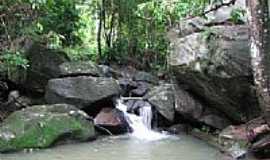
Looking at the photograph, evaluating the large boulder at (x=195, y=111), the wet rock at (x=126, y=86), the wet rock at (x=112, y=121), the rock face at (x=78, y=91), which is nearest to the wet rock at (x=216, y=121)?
the large boulder at (x=195, y=111)

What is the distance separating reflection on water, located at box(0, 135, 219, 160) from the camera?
831cm

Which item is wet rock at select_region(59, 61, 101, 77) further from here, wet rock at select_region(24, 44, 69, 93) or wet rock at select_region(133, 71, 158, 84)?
wet rock at select_region(133, 71, 158, 84)

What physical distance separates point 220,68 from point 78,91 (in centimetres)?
374

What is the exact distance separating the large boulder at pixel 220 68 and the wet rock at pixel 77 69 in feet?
9.74

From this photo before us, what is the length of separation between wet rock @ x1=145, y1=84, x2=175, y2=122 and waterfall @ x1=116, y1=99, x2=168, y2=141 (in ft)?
0.97

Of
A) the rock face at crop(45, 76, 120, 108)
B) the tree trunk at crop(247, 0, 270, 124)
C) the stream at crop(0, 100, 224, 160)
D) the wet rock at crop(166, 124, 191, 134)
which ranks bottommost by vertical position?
the wet rock at crop(166, 124, 191, 134)

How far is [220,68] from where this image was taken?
9.00 m

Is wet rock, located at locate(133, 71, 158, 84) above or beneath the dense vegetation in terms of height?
beneath

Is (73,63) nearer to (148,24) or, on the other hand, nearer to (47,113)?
(47,113)

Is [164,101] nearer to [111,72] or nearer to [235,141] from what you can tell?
[235,141]

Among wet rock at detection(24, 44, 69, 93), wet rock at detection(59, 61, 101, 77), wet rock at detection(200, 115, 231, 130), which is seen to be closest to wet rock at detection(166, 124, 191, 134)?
wet rock at detection(200, 115, 231, 130)

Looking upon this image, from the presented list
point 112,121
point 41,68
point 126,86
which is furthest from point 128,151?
point 126,86

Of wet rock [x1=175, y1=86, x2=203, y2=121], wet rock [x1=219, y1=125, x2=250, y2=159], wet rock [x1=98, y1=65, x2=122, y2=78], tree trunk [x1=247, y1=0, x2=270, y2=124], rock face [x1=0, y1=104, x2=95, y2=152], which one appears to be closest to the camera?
tree trunk [x1=247, y1=0, x2=270, y2=124]

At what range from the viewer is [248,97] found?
916 centimetres
